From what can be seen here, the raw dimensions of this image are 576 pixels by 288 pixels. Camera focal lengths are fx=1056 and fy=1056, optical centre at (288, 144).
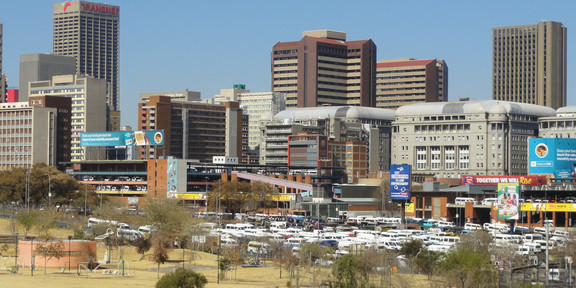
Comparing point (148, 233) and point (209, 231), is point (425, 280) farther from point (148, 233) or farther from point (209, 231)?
point (148, 233)

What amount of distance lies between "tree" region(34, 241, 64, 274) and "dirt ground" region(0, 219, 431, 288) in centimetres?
133

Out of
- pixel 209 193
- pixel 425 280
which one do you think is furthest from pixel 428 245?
pixel 209 193

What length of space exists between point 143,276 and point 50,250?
9.95m

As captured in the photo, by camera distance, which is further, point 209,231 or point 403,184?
point 403,184

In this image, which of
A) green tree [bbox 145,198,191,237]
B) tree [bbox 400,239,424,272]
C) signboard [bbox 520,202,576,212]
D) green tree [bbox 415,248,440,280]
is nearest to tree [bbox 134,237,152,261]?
green tree [bbox 145,198,191,237]

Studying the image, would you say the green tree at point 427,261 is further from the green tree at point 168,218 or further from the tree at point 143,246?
the green tree at point 168,218

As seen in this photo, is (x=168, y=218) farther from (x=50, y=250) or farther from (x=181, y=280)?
(x=181, y=280)

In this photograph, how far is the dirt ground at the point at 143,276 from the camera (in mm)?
85375

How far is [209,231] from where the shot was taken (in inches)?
5261

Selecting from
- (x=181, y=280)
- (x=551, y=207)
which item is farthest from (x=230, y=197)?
(x=181, y=280)

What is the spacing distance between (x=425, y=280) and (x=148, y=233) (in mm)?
53182

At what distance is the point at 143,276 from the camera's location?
307 feet

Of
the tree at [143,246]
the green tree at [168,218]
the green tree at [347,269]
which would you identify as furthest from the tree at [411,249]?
the green tree at [168,218]

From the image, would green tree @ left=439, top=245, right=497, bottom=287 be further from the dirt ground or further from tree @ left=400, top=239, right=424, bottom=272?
tree @ left=400, top=239, right=424, bottom=272
